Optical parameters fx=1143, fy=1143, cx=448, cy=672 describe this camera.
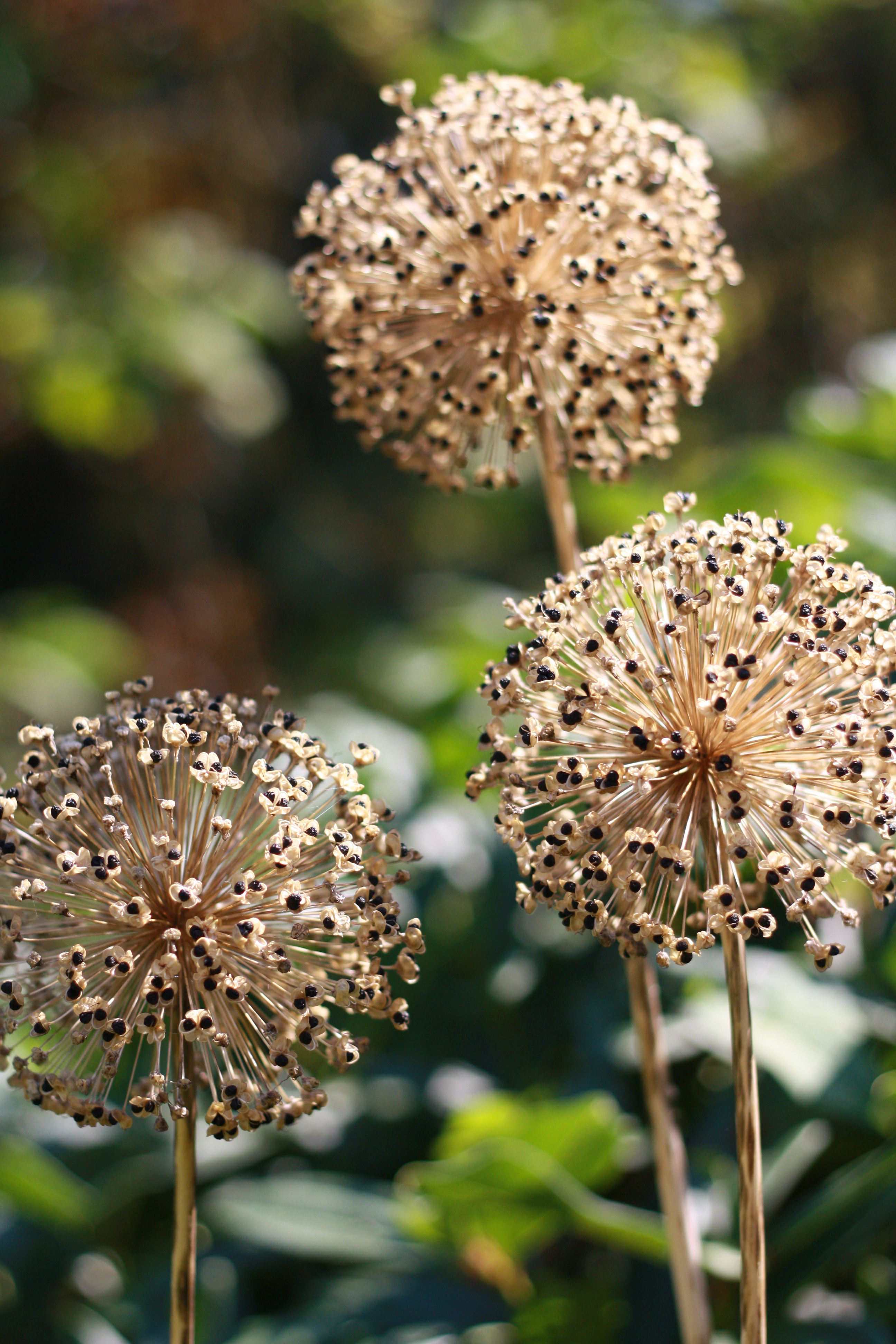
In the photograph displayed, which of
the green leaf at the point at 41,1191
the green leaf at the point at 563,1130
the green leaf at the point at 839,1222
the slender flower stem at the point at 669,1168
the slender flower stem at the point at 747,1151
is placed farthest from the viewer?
the green leaf at the point at 41,1191

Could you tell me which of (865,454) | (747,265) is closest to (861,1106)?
(865,454)

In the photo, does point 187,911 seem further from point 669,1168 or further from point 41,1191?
point 41,1191

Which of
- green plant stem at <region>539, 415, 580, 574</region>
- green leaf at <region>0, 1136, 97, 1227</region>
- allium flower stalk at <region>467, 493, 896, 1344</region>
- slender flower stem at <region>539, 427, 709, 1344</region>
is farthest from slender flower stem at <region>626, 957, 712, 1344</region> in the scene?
green leaf at <region>0, 1136, 97, 1227</region>

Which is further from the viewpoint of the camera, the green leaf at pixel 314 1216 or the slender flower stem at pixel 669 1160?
the green leaf at pixel 314 1216

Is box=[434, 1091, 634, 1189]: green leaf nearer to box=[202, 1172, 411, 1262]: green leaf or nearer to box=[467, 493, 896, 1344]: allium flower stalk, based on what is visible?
box=[202, 1172, 411, 1262]: green leaf

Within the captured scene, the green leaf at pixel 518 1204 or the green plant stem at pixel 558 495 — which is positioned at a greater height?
the green plant stem at pixel 558 495

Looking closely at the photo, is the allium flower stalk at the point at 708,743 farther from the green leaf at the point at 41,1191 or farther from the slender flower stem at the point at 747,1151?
the green leaf at the point at 41,1191

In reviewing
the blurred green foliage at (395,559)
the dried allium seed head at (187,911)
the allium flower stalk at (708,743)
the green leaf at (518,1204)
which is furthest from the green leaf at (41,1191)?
the allium flower stalk at (708,743)
